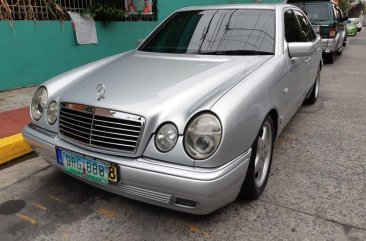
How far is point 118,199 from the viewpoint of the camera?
286cm

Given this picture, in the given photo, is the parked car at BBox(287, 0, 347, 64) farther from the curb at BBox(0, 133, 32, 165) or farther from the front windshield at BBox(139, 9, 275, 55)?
the curb at BBox(0, 133, 32, 165)

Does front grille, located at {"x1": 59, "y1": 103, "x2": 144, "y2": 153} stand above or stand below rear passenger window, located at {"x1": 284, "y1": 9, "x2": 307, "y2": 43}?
below

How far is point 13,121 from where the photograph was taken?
4348 mm

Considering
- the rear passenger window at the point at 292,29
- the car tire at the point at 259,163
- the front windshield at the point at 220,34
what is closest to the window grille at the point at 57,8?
the front windshield at the point at 220,34

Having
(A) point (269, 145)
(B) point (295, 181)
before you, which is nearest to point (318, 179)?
(B) point (295, 181)

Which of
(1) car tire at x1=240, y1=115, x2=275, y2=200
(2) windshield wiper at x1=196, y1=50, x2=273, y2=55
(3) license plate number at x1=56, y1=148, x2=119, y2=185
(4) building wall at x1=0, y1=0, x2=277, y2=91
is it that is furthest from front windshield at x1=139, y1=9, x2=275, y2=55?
(4) building wall at x1=0, y1=0, x2=277, y2=91

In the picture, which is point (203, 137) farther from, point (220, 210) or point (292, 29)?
point (292, 29)

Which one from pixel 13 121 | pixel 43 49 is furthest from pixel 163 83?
pixel 43 49

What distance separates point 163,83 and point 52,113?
892mm

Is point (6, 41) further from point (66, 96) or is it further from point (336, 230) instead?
point (336, 230)

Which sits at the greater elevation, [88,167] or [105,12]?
[105,12]

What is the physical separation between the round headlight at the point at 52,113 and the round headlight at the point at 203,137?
1.14 m

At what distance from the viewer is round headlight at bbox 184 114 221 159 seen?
6.92ft

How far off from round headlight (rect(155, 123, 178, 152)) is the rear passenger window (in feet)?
6.16
